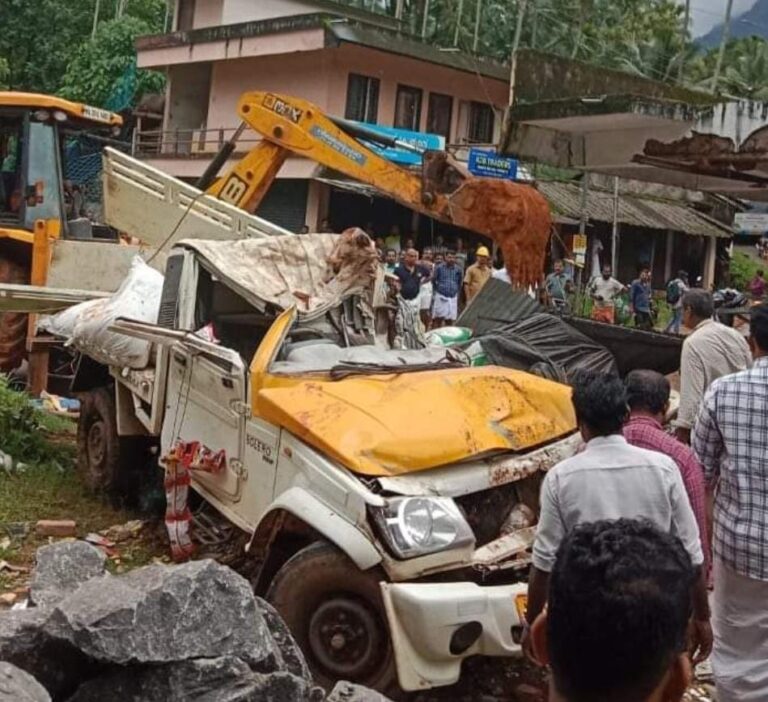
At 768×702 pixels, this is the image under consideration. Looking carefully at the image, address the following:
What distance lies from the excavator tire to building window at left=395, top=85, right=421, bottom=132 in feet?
52.5

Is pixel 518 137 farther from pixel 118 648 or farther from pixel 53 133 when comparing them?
pixel 118 648

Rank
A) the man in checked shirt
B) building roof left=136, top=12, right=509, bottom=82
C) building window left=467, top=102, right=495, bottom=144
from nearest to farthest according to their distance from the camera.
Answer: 1. the man in checked shirt
2. building roof left=136, top=12, right=509, bottom=82
3. building window left=467, top=102, right=495, bottom=144

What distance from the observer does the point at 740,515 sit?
12.7 ft

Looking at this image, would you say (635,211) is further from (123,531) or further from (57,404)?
(123,531)

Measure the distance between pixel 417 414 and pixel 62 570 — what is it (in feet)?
5.66

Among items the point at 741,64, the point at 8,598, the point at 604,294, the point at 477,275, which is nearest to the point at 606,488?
the point at 8,598

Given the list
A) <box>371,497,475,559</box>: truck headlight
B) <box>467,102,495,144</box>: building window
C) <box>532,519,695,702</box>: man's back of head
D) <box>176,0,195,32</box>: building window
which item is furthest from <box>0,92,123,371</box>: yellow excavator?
<box>176,0,195,32</box>: building window

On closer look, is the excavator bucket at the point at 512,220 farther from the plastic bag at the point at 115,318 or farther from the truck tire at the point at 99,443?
the truck tire at the point at 99,443

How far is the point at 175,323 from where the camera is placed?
21.9 feet

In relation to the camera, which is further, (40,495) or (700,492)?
(40,495)

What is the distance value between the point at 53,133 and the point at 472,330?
544 cm

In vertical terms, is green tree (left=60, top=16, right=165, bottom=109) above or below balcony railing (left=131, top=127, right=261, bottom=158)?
above

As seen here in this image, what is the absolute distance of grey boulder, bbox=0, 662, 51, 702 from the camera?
10.1 feet

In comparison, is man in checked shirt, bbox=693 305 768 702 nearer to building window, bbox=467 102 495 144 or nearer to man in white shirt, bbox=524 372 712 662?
man in white shirt, bbox=524 372 712 662
